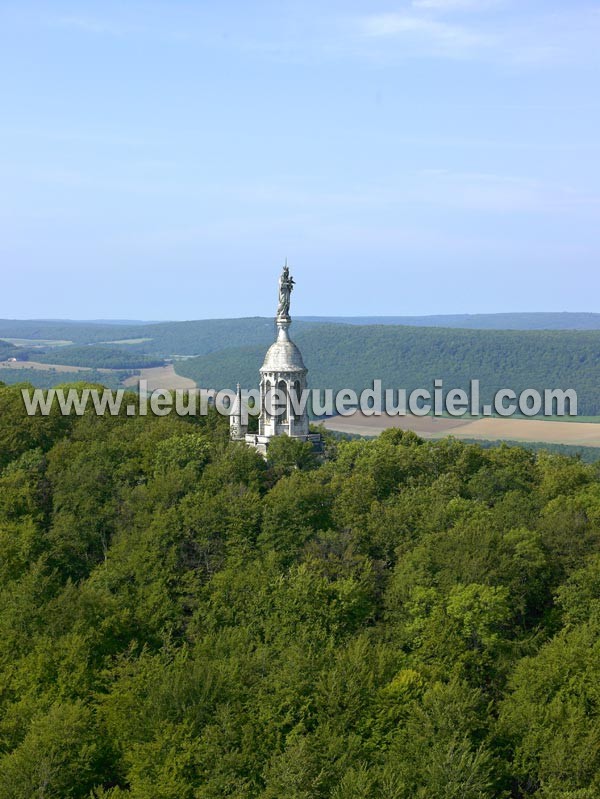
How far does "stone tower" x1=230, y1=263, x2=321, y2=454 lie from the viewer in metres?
79.5

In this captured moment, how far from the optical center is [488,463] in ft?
267

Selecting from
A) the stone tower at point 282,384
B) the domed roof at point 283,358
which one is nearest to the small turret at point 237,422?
the stone tower at point 282,384

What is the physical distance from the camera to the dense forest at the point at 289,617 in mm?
46281

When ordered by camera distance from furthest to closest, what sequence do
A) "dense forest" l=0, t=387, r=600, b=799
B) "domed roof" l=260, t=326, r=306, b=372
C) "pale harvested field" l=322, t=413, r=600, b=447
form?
"pale harvested field" l=322, t=413, r=600, b=447
"domed roof" l=260, t=326, r=306, b=372
"dense forest" l=0, t=387, r=600, b=799

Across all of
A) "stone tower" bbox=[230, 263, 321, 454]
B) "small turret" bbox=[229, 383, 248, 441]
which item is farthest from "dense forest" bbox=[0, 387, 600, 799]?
"stone tower" bbox=[230, 263, 321, 454]

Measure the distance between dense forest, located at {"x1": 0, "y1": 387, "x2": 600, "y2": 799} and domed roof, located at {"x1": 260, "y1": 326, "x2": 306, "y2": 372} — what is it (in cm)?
505

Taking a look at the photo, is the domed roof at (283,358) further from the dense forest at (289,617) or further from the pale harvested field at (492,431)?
the pale harvested field at (492,431)

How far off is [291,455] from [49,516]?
50.1 feet

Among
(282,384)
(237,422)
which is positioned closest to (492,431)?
(237,422)

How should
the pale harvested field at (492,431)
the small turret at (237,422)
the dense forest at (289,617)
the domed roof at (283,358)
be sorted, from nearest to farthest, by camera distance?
the dense forest at (289,617) → the domed roof at (283,358) → the small turret at (237,422) → the pale harvested field at (492,431)

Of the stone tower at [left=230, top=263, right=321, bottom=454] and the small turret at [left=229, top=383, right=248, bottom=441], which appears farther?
the small turret at [left=229, top=383, right=248, bottom=441]

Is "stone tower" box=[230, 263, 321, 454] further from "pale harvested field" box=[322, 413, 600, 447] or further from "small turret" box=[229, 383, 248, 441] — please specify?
"pale harvested field" box=[322, 413, 600, 447]

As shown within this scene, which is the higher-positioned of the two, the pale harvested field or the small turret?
the small turret

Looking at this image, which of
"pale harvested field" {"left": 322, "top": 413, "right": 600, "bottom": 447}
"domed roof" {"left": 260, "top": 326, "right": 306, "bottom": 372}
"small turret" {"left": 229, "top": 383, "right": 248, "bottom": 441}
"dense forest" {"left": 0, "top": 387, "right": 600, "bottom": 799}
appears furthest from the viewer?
"pale harvested field" {"left": 322, "top": 413, "right": 600, "bottom": 447}
